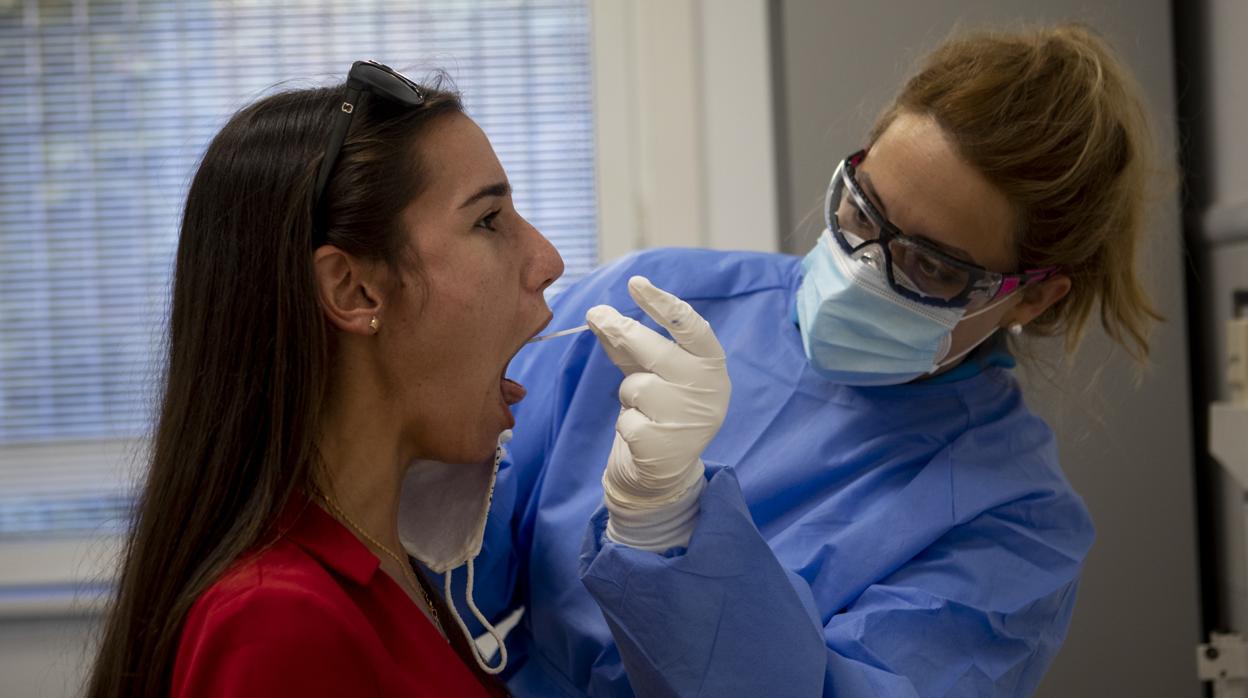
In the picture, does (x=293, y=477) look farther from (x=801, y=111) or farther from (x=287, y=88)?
(x=801, y=111)

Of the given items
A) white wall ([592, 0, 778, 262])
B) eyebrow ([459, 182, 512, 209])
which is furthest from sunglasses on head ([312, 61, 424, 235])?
white wall ([592, 0, 778, 262])

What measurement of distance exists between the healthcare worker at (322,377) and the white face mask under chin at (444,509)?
0.37ft

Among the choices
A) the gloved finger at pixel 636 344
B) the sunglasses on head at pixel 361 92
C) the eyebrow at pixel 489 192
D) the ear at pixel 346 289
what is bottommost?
the gloved finger at pixel 636 344

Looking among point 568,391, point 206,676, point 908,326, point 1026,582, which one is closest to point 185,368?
point 206,676

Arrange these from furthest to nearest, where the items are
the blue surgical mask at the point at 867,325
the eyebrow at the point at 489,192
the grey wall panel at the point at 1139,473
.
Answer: the grey wall panel at the point at 1139,473
the blue surgical mask at the point at 867,325
the eyebrow at the point at 489,192

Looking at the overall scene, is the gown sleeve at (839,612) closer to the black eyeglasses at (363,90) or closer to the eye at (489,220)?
the eye at (489,220)

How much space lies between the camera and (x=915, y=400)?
4.52 ft

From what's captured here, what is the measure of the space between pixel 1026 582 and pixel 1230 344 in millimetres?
700

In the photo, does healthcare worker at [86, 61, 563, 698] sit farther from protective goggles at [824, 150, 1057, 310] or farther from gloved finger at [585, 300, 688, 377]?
protective goggles at [824, 150, 1057, 310]

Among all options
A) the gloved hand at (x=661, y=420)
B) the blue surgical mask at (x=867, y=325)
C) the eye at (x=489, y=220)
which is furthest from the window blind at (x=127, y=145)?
the gloved hand at (x=661, y=420)

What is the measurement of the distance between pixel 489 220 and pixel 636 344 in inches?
8.3

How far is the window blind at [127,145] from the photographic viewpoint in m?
2.58

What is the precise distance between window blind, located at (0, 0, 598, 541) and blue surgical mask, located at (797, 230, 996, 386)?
1.33 metres

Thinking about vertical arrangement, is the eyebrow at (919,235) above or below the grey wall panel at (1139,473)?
above
